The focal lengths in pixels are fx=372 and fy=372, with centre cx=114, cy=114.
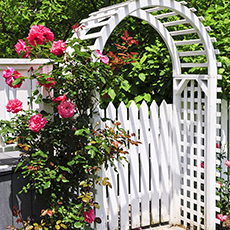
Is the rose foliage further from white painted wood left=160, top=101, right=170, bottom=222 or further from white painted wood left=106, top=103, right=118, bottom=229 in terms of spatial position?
white painted wood left=160, top=101, right=170, bottom=222

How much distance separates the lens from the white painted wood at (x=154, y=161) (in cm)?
396

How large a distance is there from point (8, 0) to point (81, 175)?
3.73 meters

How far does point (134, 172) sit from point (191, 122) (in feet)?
2.74

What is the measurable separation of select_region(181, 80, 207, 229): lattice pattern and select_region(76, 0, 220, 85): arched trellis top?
0.21m

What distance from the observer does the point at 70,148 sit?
2920mm

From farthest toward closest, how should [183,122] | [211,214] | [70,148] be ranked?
[183,122], [211,214], [70,148]

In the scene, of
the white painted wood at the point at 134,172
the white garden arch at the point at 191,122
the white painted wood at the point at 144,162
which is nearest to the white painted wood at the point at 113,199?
the white painted wood at the point at 134,172

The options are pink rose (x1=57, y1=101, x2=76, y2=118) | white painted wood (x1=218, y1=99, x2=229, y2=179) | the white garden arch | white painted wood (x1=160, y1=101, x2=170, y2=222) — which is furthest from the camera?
white painted wood (x1=218, y1=99, x2=229, y2=179)

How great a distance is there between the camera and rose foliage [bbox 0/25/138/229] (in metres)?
2.78

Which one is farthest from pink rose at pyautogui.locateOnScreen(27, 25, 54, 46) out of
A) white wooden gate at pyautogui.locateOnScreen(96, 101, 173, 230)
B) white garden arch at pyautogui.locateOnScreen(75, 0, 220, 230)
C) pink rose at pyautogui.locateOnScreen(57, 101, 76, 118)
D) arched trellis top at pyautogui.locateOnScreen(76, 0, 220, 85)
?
white wooden gate at pyautogui.locateOnScreen(96, 101, 173, 230)

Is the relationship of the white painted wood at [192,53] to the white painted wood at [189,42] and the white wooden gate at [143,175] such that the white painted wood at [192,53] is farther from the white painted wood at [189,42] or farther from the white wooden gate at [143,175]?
the white wooden gate at [143,175]

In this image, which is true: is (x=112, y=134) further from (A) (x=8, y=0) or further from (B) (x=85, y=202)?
(A) (x=8, y=0)

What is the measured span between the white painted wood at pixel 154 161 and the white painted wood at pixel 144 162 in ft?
0.22

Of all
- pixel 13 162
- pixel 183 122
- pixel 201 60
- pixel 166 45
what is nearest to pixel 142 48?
pixel 166 45
